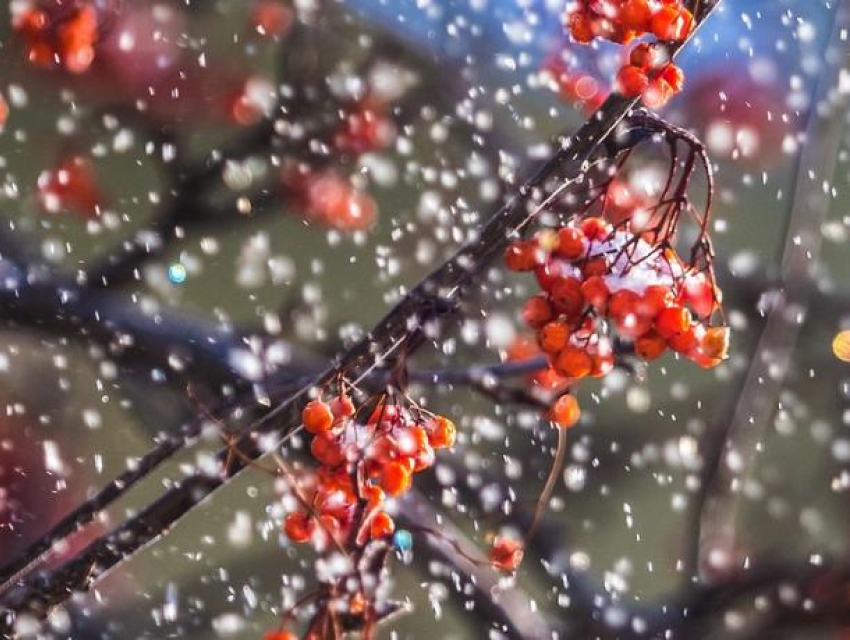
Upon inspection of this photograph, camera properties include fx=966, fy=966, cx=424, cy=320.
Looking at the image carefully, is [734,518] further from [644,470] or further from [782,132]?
[782,132]

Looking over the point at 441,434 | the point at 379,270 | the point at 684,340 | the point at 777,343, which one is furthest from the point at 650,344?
the point at 777,343

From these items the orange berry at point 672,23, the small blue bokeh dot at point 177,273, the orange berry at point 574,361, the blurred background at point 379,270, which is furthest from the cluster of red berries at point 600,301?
the small blue bokeh dot at point 177,273

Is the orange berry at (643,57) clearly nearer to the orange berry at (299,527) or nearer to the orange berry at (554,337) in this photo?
the orange berry at (554,337)

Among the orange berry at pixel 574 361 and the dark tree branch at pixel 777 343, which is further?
the dark tree branch at pixel 777 343

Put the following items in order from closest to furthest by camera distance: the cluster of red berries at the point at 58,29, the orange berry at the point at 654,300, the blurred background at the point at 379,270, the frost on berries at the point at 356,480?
the frost on berries at the point at 356,480 → the orange berry at the point at 654,300 → the cluster of red berries at the point at 58,29 → the blurred background at the point at 379,270

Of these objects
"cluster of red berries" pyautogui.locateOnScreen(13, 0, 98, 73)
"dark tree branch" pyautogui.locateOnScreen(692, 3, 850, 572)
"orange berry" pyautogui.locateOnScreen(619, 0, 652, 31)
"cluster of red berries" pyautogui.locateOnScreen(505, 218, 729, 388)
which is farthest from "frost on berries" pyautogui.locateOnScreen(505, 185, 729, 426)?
"dark tree branch" pyautogui.locateOnScreen(692, 3, 850, 572)

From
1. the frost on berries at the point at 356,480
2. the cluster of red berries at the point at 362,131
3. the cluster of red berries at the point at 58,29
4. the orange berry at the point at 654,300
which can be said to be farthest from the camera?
the cluster of red berries at the point at 362,131
